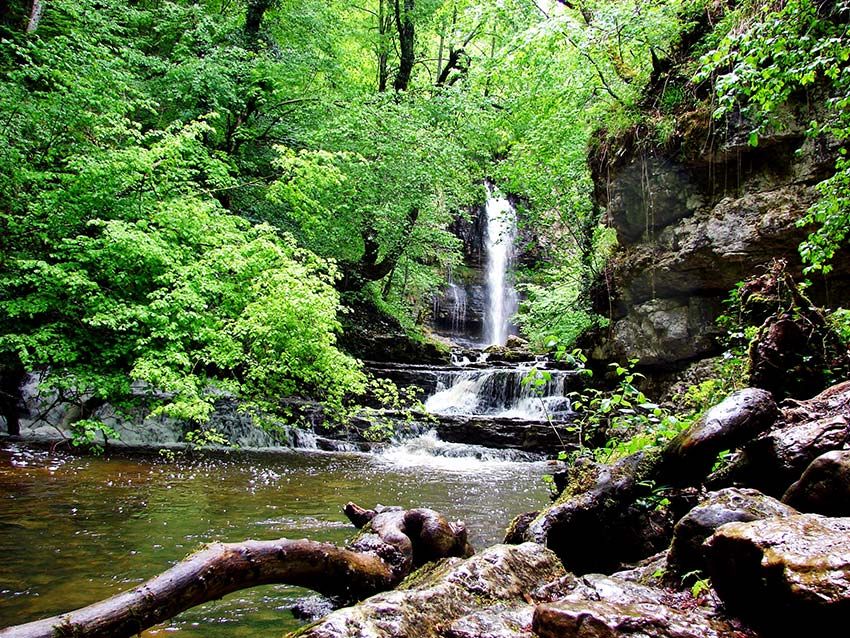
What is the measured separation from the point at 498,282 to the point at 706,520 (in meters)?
26.2

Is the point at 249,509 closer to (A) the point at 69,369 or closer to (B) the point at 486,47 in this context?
(A) the point at 69,369

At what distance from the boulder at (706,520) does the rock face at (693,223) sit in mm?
7814

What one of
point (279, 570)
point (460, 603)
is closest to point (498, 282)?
point (460, 603)

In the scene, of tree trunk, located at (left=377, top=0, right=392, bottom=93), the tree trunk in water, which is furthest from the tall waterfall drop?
the tree trunk in water

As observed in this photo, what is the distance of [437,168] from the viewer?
16.1 meters

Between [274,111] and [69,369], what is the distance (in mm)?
10807

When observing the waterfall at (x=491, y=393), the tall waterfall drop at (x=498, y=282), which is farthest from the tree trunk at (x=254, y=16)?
the tall waterfall drop at (x=498, y=282)

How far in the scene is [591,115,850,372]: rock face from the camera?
9.13 metres

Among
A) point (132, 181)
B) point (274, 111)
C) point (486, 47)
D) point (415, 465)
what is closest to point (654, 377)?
point (415, 465)

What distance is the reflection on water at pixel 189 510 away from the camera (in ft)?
11.8

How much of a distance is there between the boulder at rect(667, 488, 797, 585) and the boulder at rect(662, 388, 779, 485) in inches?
34.7

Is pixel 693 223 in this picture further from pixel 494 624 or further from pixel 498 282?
pixel 498 282

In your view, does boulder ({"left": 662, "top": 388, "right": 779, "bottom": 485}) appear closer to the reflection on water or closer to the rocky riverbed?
the rocky riverbed

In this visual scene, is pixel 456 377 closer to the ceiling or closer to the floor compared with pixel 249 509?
closer to the ceiling
